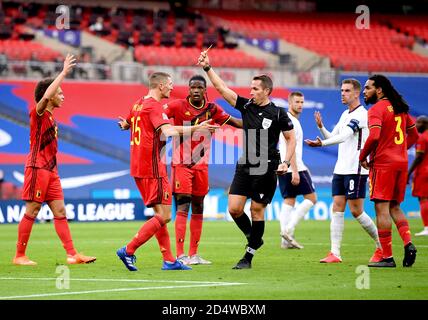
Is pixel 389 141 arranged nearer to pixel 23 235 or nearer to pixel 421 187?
pixel 23 235

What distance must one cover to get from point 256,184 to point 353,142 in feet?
7.22

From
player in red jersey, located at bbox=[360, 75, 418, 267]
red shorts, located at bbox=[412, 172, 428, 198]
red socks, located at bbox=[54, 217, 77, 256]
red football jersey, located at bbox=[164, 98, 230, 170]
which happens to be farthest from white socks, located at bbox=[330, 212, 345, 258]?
red shorts, located at bbox=[412, 172, 428, 198]

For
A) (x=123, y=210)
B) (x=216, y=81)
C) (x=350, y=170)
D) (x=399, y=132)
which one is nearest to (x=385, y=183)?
(x=399, y=132)

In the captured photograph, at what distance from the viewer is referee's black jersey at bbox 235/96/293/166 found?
13.0 m

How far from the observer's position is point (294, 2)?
162 feet

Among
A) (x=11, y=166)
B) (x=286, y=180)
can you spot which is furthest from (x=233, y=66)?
(x=286, y=180)

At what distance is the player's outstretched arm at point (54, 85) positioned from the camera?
42.2 ft

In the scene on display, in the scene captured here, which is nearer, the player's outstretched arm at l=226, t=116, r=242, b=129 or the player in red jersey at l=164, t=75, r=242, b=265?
the player's outstretched arm at l=226, t=116, r=242, b=129

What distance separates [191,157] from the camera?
14.1 m

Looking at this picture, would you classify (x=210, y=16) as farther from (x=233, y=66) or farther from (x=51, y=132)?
(x=51, y=132)

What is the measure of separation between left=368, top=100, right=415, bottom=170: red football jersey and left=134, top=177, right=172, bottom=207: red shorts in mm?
2852

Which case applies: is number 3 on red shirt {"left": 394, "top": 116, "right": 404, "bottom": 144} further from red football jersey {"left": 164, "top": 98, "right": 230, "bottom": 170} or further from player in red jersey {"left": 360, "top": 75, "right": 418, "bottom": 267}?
red football jersey {"left": 164, "top": 98, "right": 230, "bottom": 170}

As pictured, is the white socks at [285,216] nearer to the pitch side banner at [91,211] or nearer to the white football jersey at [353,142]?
the white football jersey at [353,142]

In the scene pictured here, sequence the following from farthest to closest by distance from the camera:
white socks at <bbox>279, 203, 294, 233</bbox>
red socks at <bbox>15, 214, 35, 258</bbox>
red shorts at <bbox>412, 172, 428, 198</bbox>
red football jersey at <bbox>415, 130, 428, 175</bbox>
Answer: red football jersey at <bbox>415, 130, 428, 175</bbox> < red shorts at <bbox>412, 172, 428, 198</bbox> < white socks at <bbox>279, 203, 294, 233</bbox> < red socks at <bbox>15, 214, 35, 258</bbox>
